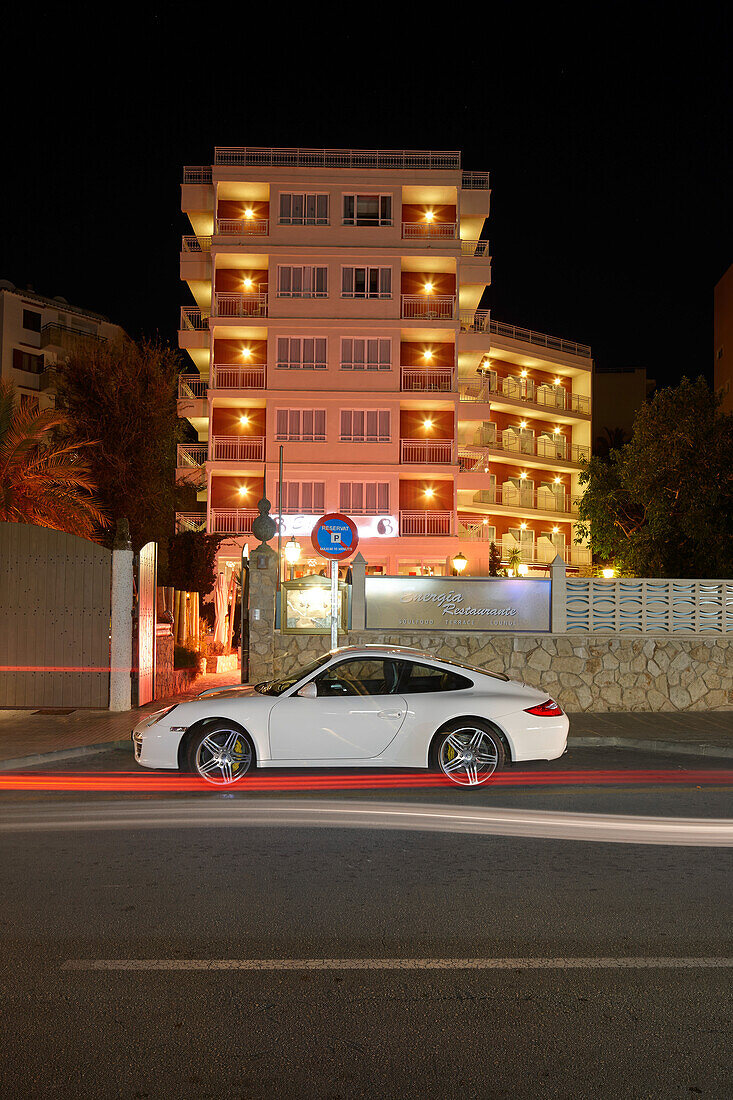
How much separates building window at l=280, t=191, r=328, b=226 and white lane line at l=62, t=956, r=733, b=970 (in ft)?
136

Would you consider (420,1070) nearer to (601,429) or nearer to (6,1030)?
(6,1030)

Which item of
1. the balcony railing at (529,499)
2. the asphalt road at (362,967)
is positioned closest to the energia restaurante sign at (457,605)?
the asphalt road at (362,967)

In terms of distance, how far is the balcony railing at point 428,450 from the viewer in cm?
4272

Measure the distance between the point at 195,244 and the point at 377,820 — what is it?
4155 centimetres

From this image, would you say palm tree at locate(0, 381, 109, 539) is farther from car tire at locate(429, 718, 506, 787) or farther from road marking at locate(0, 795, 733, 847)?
car tire at locate(429, 718, 506, 787)

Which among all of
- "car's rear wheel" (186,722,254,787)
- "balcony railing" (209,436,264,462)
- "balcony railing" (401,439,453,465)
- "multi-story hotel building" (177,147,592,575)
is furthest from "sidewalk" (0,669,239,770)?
"balcony railing" (401,439,453,465)

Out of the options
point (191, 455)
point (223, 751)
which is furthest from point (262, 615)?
point (191, 455)

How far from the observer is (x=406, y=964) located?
14.6 ft

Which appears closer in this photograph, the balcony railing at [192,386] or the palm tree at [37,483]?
the palm tree at [37,483]

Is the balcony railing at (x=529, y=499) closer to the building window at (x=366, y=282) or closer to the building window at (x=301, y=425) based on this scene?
the building window at (x=301, y=425)

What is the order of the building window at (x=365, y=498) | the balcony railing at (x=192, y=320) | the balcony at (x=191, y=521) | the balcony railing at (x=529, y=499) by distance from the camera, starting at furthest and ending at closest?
the balcony railing at (x=529, y=499)
the balcony railing at (x=192, y=320)
the balcony at (x=191, y=521)
the building window at (x=365, y=498)

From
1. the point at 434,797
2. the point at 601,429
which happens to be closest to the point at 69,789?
the point at 434,797

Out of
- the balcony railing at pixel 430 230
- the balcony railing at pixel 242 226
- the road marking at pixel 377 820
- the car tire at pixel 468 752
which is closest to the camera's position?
the road marking at pixel 377 820

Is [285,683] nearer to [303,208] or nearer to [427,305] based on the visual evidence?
[427,305]
